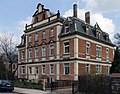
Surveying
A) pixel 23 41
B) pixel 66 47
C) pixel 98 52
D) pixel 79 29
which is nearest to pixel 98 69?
pixel 98 52

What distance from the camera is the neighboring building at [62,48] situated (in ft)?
117

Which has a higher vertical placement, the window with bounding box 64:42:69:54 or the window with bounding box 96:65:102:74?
the window with bounding box 64:42:69:54

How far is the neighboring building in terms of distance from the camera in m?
35.7

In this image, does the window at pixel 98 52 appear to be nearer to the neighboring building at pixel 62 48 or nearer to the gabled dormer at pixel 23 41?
the neighboring building at pixel 62 48

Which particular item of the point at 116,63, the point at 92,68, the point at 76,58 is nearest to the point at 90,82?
the point at 76,58

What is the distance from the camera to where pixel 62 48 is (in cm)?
3753

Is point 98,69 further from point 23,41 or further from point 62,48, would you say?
point 23,41

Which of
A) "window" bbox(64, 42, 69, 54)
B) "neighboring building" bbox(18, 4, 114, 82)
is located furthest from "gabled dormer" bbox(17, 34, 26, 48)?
"window" bbox(64, 42, 69, 54)

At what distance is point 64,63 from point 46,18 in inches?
359

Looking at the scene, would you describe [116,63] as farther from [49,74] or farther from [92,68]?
[49,74]

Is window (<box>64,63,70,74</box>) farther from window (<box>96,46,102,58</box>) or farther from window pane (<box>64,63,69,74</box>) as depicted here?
window (<box>96,46,102,58</box>)

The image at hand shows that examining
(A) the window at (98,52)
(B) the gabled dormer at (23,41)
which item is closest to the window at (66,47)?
(A) the window at (98,52)

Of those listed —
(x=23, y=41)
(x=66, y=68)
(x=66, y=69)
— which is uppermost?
(x=23, y=41)

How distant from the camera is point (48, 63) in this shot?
39438 mm
